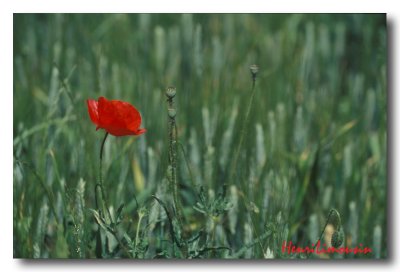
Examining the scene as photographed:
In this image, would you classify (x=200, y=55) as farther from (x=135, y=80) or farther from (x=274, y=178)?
(x=274, y=178)

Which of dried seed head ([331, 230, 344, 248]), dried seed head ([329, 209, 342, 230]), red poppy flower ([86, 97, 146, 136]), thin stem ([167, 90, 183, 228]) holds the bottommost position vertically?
dried seed head ([331, 230, 344, 248])

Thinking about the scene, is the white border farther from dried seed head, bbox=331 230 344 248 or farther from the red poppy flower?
the red poppy flower

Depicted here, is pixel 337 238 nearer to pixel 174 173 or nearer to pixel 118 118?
pixel 174 173

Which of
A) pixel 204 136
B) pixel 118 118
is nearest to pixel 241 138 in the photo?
pixel 204 136

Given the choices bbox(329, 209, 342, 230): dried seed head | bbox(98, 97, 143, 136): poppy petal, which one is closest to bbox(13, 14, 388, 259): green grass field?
bbox(329, 209, 342, 230): dried seed head

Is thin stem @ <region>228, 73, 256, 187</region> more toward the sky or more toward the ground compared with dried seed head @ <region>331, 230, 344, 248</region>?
more toward the sky
